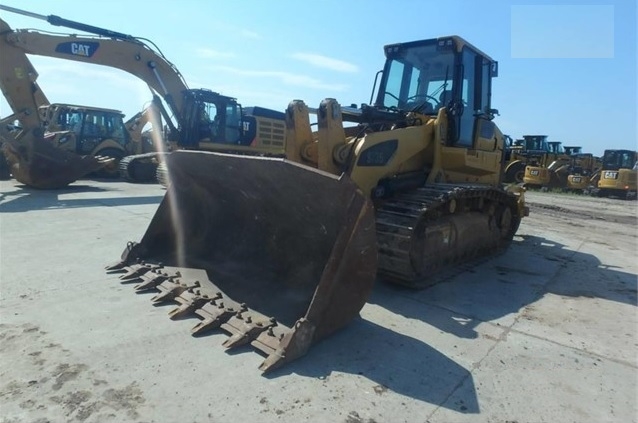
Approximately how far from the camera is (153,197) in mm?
11562

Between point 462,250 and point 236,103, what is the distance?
31.7ft

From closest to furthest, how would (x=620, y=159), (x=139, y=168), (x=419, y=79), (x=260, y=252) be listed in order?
(x=260, y=252)
(x=419, y=79)
(x=139, y=168)
(x=620, y=159)

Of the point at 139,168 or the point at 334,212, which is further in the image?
the point at 139,168

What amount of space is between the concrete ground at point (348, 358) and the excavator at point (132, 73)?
6663 millimetres

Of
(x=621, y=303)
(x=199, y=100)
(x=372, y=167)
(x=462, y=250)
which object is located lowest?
(x=621, y=303)

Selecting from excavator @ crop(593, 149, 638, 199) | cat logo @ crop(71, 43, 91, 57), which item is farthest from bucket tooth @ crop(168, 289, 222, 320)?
excavator @ crop(593, 149, 638, 199)

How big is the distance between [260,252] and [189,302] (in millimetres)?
893

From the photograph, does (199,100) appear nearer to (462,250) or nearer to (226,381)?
(462,250)

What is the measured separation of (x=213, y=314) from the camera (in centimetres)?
354

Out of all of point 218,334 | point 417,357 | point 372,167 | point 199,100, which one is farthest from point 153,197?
point 417,357

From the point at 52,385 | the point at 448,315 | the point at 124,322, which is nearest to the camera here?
the point at 52,385

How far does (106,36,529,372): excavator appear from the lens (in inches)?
130

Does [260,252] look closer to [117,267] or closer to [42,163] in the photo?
[117,267]

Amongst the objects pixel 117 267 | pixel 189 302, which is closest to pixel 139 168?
pixel 117 267
